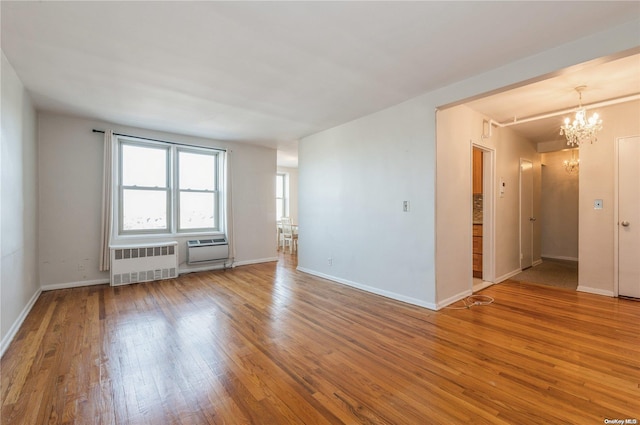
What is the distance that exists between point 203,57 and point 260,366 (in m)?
2.76

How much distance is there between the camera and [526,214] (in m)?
5.59

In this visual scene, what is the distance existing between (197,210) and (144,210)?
0.95 m

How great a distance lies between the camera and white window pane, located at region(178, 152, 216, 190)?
18.2ft

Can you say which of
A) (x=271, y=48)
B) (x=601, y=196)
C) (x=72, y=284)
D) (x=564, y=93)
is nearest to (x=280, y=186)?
(x=72, y=284)

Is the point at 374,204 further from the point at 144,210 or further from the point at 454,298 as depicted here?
the point at 144,210

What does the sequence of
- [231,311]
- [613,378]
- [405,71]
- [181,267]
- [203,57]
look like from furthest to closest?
[181,267]
[231,311]
[405,71]
[203,57]
[613,378]

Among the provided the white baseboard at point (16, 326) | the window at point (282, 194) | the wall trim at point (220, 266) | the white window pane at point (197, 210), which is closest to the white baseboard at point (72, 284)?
the white baseboard at point (16, 326)

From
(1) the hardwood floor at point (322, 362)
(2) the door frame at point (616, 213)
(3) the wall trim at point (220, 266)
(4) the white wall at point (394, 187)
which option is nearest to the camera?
(1) the hardwood floor at point (322, 362)

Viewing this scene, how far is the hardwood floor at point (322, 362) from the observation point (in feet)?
5.60

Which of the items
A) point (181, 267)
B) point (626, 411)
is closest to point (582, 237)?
point (626, 411)

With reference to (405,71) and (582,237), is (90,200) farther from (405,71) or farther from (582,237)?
(582,237)

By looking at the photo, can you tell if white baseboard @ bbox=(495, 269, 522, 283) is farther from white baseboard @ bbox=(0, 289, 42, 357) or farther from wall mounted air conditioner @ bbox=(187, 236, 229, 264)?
white baseboard @ bbox=(0, 289, 42, 357)

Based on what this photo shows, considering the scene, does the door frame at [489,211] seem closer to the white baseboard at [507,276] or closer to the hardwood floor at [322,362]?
the white baseboard at [507,276]

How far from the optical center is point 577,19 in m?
2.07
